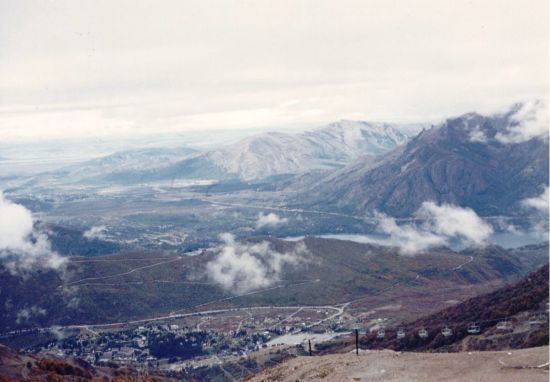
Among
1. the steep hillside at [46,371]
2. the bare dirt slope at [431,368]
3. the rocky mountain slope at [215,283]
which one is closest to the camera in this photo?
the bare dirt slope at [431,368]

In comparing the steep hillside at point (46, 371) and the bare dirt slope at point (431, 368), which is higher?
the bare dirt slope at point (431, 368)

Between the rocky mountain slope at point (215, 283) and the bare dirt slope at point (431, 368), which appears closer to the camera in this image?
the bare dirt slope at point (431, 368)

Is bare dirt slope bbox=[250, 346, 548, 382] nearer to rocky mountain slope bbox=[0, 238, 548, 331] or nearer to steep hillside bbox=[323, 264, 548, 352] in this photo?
steep hillside bbox=[323, 264, 548, 352]

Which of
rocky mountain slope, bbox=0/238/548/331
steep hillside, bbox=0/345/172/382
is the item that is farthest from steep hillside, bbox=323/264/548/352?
rocky mountain slope, bbox=0/238/548/331

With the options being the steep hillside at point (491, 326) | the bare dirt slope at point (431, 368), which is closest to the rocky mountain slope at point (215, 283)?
the steep hillside at point (491, 326)

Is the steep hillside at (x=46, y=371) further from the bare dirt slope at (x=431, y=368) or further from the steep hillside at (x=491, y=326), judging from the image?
the bare dirt slope at (x=431, y=368)

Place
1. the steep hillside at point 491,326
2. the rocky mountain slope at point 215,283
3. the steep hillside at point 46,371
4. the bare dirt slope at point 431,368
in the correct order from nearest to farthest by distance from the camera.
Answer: the bare dirt slope at point 431,368 → the steep hillside at point 491,326 → the steep hillside at point 46,371 → the rocky mountain slope at point 215,283

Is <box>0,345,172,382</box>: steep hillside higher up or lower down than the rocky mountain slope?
higher up

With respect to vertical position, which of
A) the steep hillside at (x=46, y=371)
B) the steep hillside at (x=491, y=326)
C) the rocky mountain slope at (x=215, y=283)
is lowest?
the rocky mountain slope at (x=215, y=283)
